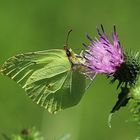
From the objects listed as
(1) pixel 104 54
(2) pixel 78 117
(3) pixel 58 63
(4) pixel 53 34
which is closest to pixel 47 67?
(3) pixel 58 63

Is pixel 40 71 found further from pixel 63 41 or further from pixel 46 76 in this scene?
pixel 63 41

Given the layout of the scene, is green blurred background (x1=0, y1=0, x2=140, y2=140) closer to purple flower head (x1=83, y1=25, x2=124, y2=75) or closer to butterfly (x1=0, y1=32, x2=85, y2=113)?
butterfly (x1=0, y1=32, x2=85, y2=113)

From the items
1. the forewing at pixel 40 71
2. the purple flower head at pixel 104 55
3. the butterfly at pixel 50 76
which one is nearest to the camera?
the purple flower head at pixel 104 55

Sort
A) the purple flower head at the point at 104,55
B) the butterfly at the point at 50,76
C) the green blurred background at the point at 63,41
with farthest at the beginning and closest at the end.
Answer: the green blurred background at the point at 63,41 < the butterfly at the point at 50,76 < the purple flower head at the point at 104,55

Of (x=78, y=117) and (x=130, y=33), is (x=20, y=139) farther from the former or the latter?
(x=130, y=33)

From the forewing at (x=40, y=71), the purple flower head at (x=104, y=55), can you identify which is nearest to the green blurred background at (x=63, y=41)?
the forewing at (x=40, y=71)

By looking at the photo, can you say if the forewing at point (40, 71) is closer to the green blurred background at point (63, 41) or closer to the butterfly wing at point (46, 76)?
the butterfly wing at point (46, 76)

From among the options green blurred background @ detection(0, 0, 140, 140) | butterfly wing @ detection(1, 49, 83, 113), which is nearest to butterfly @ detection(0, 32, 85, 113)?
butterfly wing @ detection(1, 49, 83, 113)
